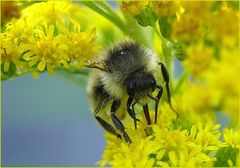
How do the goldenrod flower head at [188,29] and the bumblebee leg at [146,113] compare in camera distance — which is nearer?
the goldenrod flower head at [188,29]

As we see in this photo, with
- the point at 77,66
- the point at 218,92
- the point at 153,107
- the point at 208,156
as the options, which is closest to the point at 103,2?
the point at 77,66

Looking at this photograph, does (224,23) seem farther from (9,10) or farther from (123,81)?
(9,10)

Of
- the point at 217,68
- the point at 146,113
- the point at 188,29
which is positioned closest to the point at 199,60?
the point at 217,68

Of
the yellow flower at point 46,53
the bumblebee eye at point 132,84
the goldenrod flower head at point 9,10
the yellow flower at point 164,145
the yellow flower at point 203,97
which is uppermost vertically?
the goldenrod flower head at point 9,10

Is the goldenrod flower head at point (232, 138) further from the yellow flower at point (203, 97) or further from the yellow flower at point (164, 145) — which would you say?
the yellow flower at point (203, 97)

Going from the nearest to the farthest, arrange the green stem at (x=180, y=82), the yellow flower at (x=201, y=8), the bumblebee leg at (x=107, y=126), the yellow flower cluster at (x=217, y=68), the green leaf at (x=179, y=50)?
1. the yellow flower cluster at (x=217, y=68)
2. the yellow flower at (x=201, y=8)
3. the green leaf at (x=179, y=50)
4. the bumblebee leg at (x=107, y=126)
5. the green stem at (x=180, y=82)

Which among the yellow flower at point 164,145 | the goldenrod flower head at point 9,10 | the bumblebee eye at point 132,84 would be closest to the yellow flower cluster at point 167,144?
the yellow flower at point 164,145

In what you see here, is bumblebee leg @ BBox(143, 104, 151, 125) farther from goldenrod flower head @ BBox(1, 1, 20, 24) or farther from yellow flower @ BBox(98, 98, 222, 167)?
goldenrod flower head @ BBox(1, 1, 20, 24)
